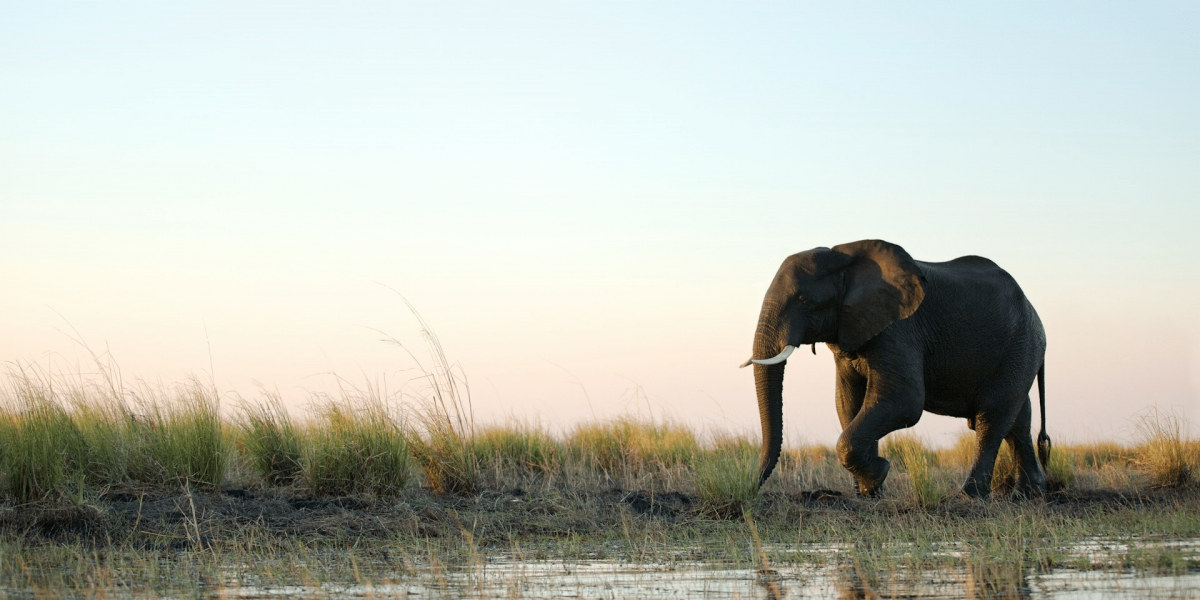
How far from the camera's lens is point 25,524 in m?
8.00

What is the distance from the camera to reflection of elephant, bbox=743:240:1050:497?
34.4 feet

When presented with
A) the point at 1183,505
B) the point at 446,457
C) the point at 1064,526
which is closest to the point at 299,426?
the point at 446,457

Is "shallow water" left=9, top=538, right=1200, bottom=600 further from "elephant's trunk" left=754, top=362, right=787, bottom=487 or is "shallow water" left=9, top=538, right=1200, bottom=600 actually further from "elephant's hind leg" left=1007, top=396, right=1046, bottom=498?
"elephant's hind leg" left=1007, top=396, right=1046, bottom=498

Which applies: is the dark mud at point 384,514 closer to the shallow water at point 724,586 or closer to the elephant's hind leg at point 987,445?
the elephant's hind leg at point 987,445

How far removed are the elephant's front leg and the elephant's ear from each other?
0.47 metres

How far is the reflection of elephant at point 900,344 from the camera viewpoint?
1050cm

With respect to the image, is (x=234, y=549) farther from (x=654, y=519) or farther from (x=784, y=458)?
(x=784, y=458)

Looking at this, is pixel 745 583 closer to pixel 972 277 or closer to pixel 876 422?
pixel 876 422

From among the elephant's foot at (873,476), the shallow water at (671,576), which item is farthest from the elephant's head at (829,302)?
the shallow water at (671,576)

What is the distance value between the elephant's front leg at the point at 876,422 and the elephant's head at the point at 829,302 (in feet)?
1.62

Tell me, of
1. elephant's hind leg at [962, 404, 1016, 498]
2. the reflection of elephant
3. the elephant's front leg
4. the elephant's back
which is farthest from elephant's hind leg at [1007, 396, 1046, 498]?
the elephant's front leg

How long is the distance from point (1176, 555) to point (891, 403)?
424cm

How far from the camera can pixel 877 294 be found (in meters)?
10.5

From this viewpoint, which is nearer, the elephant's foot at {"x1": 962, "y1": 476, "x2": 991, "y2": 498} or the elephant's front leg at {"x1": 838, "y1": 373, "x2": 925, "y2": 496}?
the elephant's front leg at {"x1": 838, "y1": 373, "x2": 925, "y2": 496}
